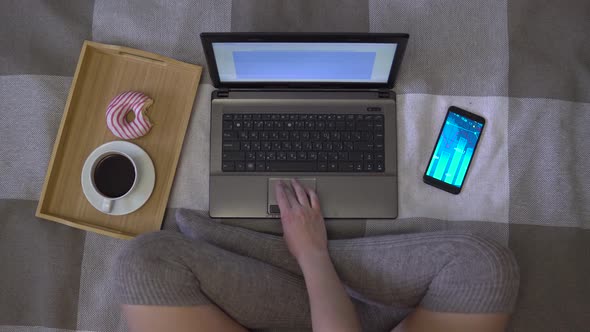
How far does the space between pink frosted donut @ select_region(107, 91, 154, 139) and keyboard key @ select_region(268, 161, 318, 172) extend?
217 millimetres

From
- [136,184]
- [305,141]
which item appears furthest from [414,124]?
[136,184]

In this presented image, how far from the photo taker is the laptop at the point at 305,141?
2.36ft

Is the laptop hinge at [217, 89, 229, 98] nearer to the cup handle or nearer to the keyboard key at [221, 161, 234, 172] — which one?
the keyboard key at [221, 161, 234, 172]

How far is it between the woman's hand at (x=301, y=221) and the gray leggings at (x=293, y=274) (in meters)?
0.02

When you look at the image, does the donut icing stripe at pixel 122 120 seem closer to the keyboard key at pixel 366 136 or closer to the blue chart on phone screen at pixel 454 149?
the keyboard key at pixel 366 136

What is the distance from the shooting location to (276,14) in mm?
781

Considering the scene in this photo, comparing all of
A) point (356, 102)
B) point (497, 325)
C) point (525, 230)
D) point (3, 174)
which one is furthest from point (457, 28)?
point (3, 174)

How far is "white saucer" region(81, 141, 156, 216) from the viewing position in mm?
704

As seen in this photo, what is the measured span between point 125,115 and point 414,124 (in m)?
0.48

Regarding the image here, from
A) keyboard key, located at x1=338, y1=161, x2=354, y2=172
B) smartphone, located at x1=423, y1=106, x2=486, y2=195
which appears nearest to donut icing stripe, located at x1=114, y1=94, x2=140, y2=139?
keyboard key, located at x1=338, y1=161, x2=354, y2=172

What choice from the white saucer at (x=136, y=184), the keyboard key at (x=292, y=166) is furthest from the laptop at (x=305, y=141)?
the white saucer at (x=136, y=184)

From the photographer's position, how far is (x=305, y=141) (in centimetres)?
73

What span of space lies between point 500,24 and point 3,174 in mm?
897

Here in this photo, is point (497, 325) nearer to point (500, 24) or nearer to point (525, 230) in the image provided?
point (525, 230)
